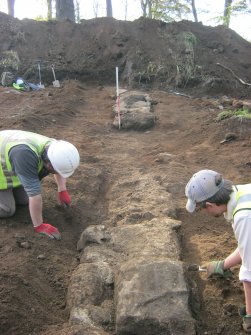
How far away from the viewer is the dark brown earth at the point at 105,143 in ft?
10.8

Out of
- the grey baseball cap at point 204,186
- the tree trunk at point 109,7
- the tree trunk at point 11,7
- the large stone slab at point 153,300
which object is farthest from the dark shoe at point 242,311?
the tree trunk at point 109,7

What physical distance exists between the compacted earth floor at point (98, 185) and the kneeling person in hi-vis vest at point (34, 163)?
11.5 inches

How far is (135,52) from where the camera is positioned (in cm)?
1375

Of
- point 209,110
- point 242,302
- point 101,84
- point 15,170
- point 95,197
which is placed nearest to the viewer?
point 242,302

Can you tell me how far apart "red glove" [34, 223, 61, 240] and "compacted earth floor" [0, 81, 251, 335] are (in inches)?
2.3

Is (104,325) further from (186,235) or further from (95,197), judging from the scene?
(95,197)

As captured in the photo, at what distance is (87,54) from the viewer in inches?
553

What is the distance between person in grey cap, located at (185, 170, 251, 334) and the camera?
2.49 m

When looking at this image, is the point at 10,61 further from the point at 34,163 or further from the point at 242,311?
the point at 242,311

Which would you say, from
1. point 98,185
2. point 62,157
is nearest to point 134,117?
point 98,185

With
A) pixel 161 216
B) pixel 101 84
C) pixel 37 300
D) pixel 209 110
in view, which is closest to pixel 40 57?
pixel 101 84

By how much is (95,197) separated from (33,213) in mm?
1401

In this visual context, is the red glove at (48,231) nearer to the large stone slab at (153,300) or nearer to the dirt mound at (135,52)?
the large stone slab at (153,300)

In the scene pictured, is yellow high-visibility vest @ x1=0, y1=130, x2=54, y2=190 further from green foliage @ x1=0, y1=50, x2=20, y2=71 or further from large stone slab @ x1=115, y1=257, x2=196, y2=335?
green foliage @ x1=0, y1=50, x2=20, y2=71
